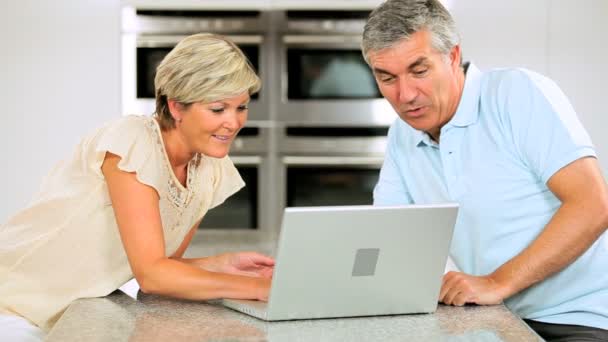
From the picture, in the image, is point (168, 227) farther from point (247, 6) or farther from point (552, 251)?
point (247, 6)

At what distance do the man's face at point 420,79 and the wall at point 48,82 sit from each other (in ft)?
8.43

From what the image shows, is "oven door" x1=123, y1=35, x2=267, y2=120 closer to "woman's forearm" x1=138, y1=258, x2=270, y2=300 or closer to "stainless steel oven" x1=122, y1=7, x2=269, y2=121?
"stainless steel oven" x1=122, y1=7, x2=269, y2=121

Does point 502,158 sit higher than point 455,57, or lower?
lower

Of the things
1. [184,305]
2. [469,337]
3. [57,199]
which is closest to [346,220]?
[469,337]

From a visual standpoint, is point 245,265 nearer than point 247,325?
No

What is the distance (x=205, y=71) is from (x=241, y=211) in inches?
104

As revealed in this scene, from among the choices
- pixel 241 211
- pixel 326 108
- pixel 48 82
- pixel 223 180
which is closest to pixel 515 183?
pixel 223 180

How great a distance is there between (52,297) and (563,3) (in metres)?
3.12

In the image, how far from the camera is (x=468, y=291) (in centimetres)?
175

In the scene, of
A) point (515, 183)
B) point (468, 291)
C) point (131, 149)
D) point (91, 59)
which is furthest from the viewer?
point (91, 59)

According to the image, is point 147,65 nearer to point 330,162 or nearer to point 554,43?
point 330,162

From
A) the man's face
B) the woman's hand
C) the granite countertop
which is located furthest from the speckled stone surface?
the man's face

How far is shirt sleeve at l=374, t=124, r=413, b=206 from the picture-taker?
7.16 ft

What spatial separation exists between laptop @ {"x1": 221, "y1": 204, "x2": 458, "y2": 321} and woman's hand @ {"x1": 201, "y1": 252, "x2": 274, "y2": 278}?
29cm
